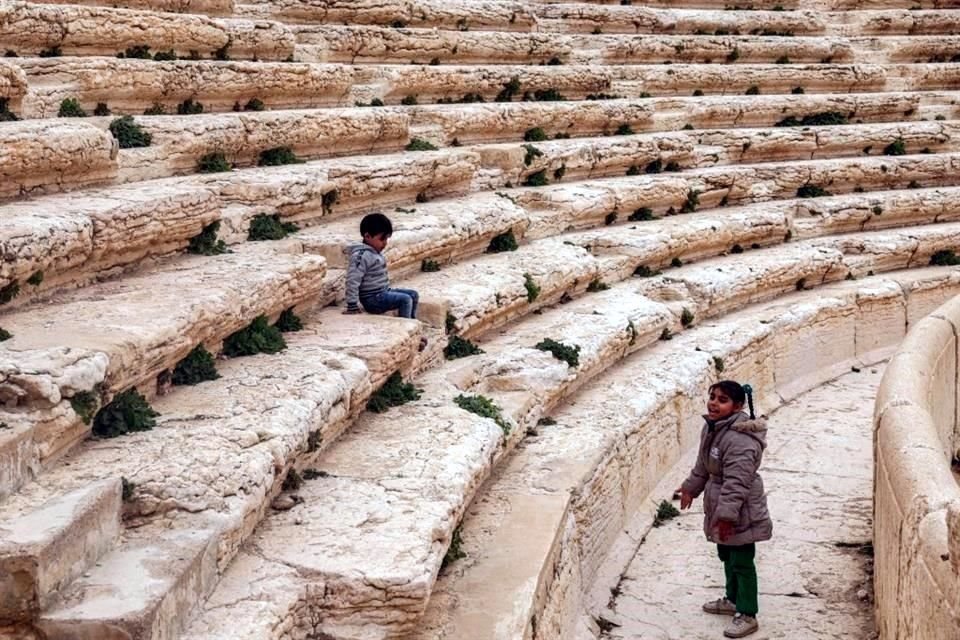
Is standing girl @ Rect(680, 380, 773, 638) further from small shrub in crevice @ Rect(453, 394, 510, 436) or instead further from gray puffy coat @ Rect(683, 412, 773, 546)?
small shrub in crevice @ Rect(453, 394, 510, 436)

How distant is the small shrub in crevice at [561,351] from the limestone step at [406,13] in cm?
472

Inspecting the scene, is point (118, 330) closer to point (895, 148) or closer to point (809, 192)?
point (809, 192)

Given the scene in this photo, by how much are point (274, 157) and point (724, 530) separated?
436 centimetres

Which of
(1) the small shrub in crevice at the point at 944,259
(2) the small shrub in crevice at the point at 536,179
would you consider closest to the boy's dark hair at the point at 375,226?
(2) the small shrub in crevice at the point at 536,179

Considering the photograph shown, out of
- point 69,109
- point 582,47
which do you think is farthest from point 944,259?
point 69,109

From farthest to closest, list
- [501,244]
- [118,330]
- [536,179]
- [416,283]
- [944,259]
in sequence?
[944,259] → [536,179] → [501,244] → [416,283] → [118,330]

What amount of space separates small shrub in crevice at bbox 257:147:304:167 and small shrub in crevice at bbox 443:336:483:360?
6.58 feet

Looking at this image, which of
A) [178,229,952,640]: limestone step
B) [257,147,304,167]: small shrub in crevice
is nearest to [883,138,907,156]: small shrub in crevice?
[178,229,952,640]: limestone step

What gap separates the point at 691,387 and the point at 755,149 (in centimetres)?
575

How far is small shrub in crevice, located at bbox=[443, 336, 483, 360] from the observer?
7629 millimetres

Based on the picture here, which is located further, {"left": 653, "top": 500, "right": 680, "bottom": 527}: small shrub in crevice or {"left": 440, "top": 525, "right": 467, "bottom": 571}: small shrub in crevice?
{"left": 653, "top": 500, "right": 680, "bottom": 527}: small shrub in crevice

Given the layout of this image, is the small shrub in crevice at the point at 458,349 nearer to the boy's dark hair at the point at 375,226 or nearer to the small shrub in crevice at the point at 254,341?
the boy's dark hair at the point at 375,226

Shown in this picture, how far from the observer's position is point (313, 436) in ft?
17.5

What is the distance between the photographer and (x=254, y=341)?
6.14 m
